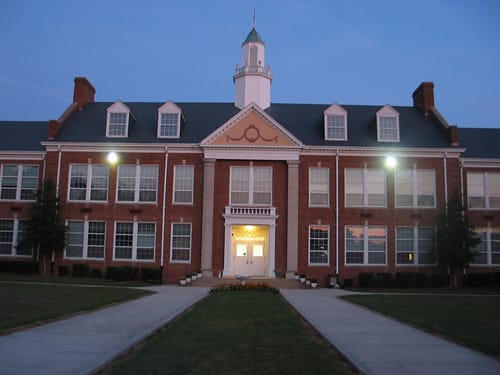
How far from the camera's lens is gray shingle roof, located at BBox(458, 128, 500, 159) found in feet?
121

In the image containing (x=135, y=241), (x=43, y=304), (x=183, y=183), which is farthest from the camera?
(x=183, y=183)

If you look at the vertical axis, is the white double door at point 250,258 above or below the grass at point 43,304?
above

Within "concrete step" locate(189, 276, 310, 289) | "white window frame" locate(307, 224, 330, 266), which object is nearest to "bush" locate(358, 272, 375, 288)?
"white window frame" locate(307, 224, 330, 266)

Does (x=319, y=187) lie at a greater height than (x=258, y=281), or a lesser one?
greater

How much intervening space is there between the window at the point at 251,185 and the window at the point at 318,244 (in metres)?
3.63

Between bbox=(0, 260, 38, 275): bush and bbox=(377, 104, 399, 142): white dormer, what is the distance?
81.8 feet

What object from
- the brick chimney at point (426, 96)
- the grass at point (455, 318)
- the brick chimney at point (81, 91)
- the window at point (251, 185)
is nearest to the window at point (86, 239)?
the window at point (251, 185)

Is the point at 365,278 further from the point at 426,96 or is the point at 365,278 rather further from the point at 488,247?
the point at 426,96

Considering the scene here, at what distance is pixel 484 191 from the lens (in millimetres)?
35938

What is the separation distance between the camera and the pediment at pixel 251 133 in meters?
34.6

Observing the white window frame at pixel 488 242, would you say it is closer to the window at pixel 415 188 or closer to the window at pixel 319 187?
the window at pixel 415 188

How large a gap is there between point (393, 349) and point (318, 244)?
77.6 feet

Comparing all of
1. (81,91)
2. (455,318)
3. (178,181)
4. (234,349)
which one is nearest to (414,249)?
(178,181)

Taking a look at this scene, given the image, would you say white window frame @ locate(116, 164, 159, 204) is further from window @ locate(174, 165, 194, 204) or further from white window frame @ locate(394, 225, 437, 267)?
white window frame @ locate(394, 225, 437, 267)
